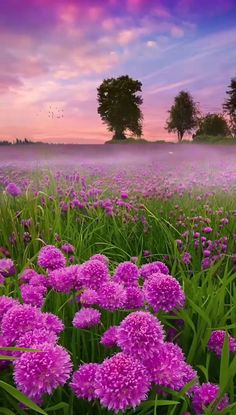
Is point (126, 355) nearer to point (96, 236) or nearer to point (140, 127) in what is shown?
point (96, 236)

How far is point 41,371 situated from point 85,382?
19 cm

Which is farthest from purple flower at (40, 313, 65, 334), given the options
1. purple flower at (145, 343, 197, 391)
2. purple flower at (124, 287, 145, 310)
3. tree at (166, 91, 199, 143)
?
tree at (166, 91, 199, 143)

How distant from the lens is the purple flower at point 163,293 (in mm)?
1483

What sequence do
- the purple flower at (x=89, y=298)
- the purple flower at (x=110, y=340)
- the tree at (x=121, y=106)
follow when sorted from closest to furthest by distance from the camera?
the purple flower at (x=110, y=340) → the purple flower at (x=89, y=298) → the tree at (x=121, y=106)

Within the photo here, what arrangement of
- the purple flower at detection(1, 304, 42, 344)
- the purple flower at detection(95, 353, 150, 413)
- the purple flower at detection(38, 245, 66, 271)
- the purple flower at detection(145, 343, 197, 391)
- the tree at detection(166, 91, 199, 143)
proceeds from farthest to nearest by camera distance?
the tree at detection(166, 91, 199, 143) → the purple flower at detection(38, 245, 66, 271) → the purple flower at detection(1, 304, 42, 344) → the purple flower at detection(145, 343, 197, 391) → the purple flower at detection(95, 353, 150, 413)

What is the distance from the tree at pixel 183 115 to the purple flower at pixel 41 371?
4717 cm

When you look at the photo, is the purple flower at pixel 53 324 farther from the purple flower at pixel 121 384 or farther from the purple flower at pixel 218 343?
the purple flower at pixel 218 343

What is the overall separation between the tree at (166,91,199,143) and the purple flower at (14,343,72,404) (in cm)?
4717

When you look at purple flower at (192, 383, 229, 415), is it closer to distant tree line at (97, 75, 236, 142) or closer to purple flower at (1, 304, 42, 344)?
purple flower at (1, 304, 42, 344)

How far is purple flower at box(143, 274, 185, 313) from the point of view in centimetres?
148

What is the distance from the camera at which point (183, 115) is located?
1922 inches

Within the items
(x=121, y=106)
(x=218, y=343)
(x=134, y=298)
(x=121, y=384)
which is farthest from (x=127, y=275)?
(x=121, y=106)

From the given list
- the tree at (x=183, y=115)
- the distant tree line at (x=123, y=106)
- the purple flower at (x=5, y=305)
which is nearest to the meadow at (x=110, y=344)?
the purple flower at (x=5, y=305)

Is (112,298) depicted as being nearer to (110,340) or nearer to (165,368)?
(110,340)
